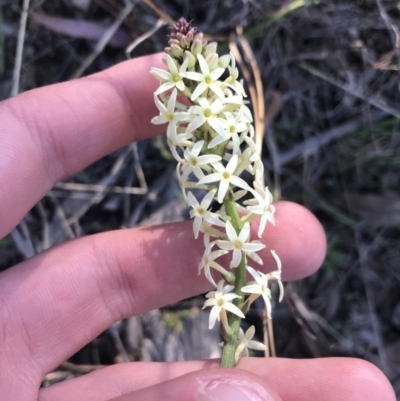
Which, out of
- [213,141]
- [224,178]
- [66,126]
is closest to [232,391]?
[224,178]

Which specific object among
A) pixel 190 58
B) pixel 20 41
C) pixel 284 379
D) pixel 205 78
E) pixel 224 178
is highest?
pixel 20 41

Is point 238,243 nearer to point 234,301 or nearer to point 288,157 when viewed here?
point 234,301

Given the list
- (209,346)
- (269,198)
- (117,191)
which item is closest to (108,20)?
(117,191)

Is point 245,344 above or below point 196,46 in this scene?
below

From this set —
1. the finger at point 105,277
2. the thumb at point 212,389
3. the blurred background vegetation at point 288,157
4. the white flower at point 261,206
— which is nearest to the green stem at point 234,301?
the white flower at point 261,206

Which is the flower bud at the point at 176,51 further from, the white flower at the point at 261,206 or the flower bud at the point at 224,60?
the white flower at the point at 261,206

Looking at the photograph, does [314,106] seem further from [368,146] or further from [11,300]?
[11,300]

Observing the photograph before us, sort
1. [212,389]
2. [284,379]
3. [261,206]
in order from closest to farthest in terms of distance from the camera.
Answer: [212,389] → [261,206] → [284,379]
